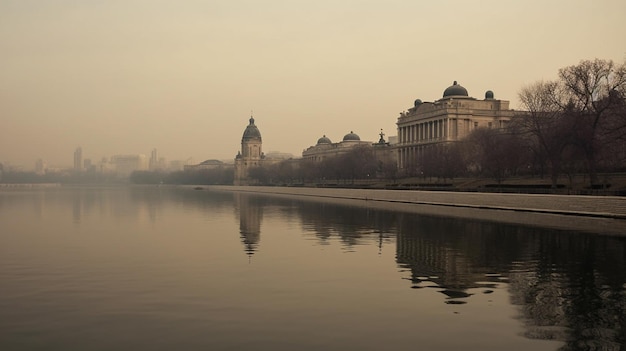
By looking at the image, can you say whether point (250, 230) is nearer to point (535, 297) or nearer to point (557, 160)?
point (535, 297)

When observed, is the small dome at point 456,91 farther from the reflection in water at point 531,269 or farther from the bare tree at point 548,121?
the reflection in water at point 531,269

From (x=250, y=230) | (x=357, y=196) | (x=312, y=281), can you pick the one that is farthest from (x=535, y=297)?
(x=357, y=196)

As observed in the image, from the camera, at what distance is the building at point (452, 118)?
333 ft

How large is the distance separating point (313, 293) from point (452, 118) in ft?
302

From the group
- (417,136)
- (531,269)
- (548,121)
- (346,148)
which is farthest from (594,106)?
(346,148)

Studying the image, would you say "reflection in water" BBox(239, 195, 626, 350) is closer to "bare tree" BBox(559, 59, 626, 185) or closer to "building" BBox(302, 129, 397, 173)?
"bare tree" BBox(559, 59, 626, 185)

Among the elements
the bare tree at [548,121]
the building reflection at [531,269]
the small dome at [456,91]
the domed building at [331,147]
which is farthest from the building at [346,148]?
the building reflection at [531,269]

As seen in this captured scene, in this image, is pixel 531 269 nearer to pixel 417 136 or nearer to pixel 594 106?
pixel 594 106

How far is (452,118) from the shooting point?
102 m

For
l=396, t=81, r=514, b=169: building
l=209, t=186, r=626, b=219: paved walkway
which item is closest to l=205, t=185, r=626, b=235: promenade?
l=209, t=186, r=626, b=219: paved walkway

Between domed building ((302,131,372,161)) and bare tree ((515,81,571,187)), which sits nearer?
bare tree ((515,81,571,187))

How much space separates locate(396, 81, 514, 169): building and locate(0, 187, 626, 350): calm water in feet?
250

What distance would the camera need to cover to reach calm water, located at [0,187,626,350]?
9719 mm

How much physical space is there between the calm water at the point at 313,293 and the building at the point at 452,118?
76.2m
